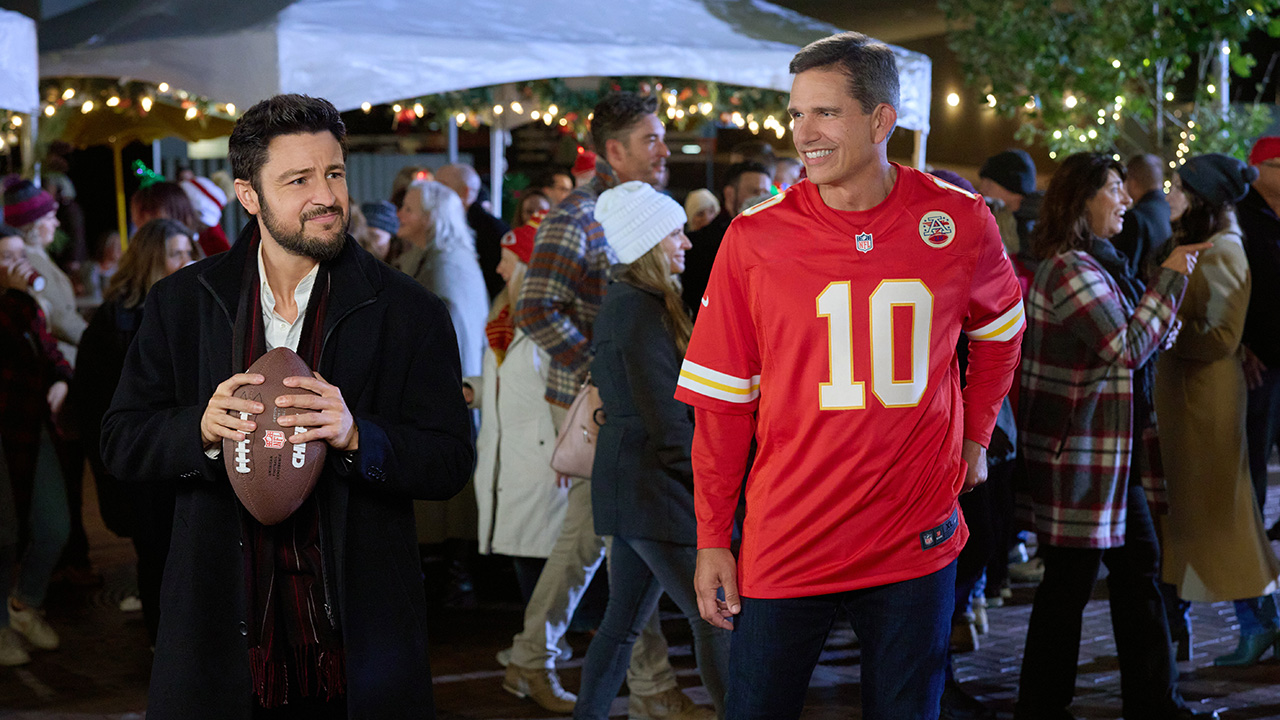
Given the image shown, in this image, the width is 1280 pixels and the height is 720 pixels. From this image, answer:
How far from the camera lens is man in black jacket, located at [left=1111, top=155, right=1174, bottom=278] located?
6465 millimetres

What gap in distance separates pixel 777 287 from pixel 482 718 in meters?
2.70

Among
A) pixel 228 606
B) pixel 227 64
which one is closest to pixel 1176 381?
pixel 228 606

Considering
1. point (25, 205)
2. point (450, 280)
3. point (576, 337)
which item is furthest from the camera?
point (25, 205)

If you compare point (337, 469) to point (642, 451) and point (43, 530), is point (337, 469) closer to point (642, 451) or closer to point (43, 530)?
point (642, 451)

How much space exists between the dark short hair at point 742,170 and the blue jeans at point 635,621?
3081 millimetres

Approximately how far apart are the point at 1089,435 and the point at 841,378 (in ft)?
6.28

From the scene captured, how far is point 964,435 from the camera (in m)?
2.84

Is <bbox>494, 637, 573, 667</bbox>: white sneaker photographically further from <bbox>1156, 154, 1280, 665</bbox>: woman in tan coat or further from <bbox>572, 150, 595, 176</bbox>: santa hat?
<bbox>572, 150, 595, 176</bbox>: santa hat

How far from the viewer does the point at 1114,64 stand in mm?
9391

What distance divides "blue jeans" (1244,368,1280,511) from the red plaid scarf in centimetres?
454

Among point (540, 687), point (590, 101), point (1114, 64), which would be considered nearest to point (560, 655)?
point (540, 687)

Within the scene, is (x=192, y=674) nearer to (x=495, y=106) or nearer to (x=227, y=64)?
(x=227, y=64)

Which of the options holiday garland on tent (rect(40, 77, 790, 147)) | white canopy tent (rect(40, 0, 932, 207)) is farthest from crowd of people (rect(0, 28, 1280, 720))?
holiday garland on tent (rect(40, 77, 790, 147))

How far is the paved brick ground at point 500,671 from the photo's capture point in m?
4.71
